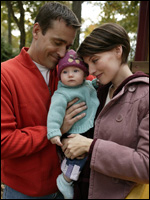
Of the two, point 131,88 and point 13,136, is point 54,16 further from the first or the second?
point 13,136

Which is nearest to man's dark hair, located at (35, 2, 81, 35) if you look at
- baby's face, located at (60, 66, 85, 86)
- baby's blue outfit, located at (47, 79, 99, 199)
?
baby's face, located at (60, 66, 85, 86)

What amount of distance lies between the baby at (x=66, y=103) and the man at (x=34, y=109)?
3.9 inches

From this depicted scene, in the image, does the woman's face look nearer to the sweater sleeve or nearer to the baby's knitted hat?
the baby's knitted hat

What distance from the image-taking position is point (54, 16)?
196cm

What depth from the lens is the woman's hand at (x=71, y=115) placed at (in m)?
1.77

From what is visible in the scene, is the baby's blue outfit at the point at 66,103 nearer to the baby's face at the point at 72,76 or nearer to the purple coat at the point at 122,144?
the baby's face at the point at 72,76

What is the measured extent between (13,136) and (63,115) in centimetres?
45

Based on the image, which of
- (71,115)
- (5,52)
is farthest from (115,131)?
(5,52)

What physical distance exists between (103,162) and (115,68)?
731 millimetres

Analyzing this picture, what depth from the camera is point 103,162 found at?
1.39 m

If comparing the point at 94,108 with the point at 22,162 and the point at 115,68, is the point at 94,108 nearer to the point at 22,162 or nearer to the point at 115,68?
the point at 115,68

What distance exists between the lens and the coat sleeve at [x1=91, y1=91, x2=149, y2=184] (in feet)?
4.26

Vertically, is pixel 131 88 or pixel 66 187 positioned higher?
pixel 131 88

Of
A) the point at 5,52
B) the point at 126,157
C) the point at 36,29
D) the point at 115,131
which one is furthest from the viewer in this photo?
the point at 5,52
